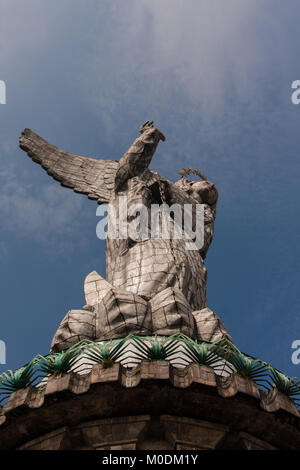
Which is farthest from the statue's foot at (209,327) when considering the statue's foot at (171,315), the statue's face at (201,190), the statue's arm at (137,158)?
the statue's face at (201,190)

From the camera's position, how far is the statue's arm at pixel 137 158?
18.1m

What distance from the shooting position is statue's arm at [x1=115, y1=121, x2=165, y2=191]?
1809 centimetres

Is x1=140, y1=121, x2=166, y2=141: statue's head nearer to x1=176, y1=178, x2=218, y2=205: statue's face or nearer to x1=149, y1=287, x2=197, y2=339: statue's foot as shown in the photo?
x1=176, y1=178, x2=218, y2=205: statue's face

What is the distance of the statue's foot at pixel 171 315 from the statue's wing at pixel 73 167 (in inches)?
304

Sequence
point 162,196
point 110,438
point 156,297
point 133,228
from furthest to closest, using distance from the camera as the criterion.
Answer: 1. point 162,196
2. point 133,228
3. point 156,297
4. point 110,438

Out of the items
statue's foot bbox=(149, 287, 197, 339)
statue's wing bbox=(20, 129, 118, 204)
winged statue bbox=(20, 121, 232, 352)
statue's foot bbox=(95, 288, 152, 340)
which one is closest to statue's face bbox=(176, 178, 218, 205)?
winged statue bbox=(20, 121, 232, 352)

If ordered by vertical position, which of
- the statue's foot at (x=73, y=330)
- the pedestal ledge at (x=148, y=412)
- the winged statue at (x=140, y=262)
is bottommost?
the pedestal ledge at (x=148, y=412)

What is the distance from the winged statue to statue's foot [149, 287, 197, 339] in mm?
17

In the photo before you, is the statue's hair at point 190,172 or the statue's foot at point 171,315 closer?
the statue's foot at point 171,315

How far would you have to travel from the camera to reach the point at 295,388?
407 inches

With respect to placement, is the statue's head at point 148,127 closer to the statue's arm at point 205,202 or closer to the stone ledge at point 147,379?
the statue's arm at point 205,202

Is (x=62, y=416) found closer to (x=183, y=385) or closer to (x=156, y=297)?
(x=183, y=385)
